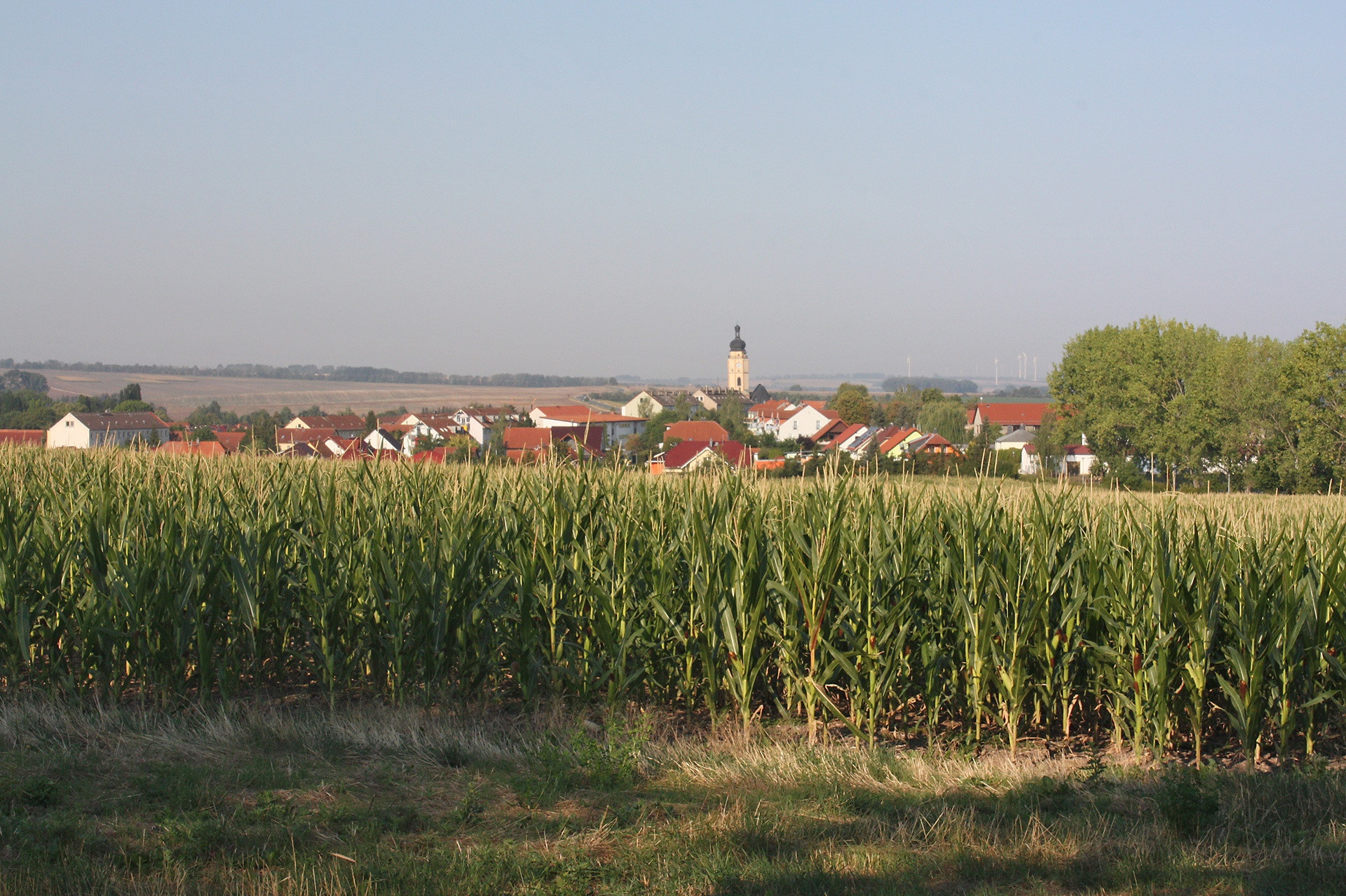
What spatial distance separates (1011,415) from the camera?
333 feet

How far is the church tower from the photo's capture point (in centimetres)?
18200

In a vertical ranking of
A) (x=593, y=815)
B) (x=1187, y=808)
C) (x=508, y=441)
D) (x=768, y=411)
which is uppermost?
(x=768, y=411)

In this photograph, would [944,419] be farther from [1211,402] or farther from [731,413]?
[731,413]

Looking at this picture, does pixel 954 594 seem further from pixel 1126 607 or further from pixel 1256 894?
pixel 1256 894

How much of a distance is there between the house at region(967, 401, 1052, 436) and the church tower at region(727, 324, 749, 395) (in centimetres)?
7799

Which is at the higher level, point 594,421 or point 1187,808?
point 594,421

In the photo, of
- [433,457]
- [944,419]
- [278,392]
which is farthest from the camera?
[278,392]

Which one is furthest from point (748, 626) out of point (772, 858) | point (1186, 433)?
point (1186, 433)

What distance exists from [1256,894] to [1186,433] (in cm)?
5917

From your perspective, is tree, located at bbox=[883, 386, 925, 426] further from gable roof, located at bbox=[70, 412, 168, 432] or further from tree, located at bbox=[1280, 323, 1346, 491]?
gable roof, located at bbox=[70, 412, 168, 432]

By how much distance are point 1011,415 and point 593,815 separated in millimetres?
104238

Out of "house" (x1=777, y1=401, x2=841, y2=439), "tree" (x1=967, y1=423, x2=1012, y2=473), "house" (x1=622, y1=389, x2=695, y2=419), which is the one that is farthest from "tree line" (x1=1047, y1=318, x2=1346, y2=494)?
"house" (x1=622, y1=389, x2=695, y2=419)

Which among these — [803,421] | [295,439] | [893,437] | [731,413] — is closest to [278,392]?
[731,413]

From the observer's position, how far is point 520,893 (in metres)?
3.56
